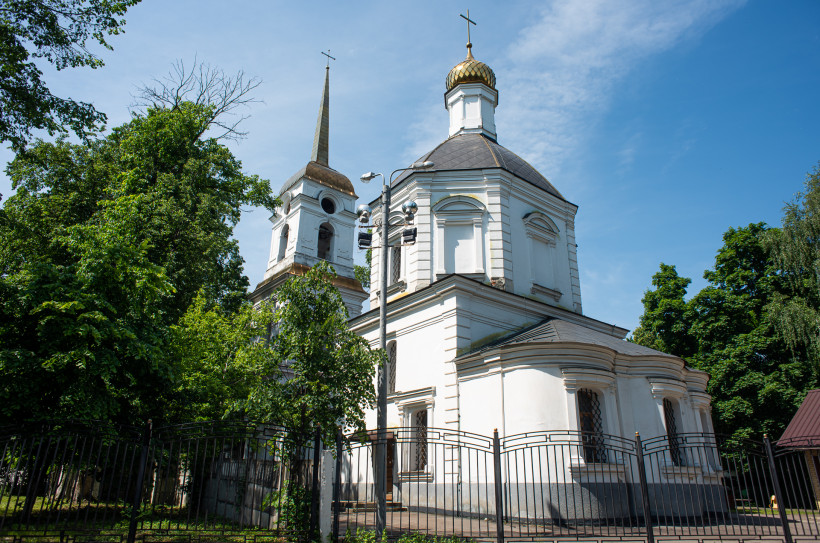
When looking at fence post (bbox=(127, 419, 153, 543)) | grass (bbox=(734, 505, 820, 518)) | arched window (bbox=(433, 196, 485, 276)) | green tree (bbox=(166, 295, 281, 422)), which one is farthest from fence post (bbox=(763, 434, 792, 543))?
green tree (bbox=(166, 295, 281, 422))

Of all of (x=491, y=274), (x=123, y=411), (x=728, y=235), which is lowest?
(x=123, y=411)

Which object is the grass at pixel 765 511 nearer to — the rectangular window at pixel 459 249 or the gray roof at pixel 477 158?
the rectangular window at pixel 459 249

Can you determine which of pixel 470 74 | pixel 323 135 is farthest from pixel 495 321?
pixel 323 135

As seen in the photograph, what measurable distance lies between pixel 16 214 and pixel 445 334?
1437 cm

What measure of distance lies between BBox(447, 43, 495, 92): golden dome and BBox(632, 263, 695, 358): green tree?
14.5 metres

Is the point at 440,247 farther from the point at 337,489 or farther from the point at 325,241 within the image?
the point at 325,241

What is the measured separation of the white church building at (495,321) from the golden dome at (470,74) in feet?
0.21

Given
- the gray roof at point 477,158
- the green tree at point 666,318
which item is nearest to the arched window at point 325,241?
the gray roof at point 477,158

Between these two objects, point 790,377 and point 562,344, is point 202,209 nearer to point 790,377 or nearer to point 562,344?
point 562,344

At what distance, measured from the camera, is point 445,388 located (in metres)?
15.3

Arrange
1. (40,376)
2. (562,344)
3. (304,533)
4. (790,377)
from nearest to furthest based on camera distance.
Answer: (304,533), (40,376), (562,344), (790,377)

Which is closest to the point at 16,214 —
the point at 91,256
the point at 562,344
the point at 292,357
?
the point at 91,256

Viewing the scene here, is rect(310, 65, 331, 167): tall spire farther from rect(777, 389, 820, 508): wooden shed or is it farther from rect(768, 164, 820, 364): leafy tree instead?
rect(777, 389, 820, 508): wooden shed

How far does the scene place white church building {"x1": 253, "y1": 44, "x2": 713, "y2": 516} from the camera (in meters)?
13.6
